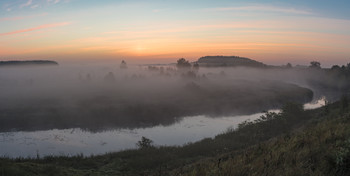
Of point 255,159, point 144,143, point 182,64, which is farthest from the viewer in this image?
point 182,64

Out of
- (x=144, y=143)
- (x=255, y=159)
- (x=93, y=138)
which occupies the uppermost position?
(x=255, y=159)

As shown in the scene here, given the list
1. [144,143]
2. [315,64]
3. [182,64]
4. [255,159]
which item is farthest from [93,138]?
[315,64]

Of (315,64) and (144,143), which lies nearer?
(144,143)

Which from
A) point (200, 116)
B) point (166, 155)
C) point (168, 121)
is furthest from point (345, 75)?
point (166, 155)

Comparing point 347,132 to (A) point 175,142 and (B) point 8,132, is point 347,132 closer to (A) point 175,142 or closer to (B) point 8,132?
(A) point 175,142

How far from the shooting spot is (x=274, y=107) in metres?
60.2

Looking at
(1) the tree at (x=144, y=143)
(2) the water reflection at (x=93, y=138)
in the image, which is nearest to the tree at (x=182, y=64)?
(2) the water reflection at (x=93, y=138)

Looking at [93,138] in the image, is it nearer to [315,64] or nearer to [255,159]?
[255,159]

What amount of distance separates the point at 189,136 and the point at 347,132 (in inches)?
1079

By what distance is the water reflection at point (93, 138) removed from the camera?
92.9 feet

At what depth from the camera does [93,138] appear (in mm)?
33531

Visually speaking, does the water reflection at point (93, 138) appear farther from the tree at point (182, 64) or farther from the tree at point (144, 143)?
the tree at point (182, 64)

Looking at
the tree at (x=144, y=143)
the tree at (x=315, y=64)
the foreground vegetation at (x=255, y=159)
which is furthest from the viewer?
the tree at (x=315, y=64)

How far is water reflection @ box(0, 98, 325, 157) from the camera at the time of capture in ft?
92.9
